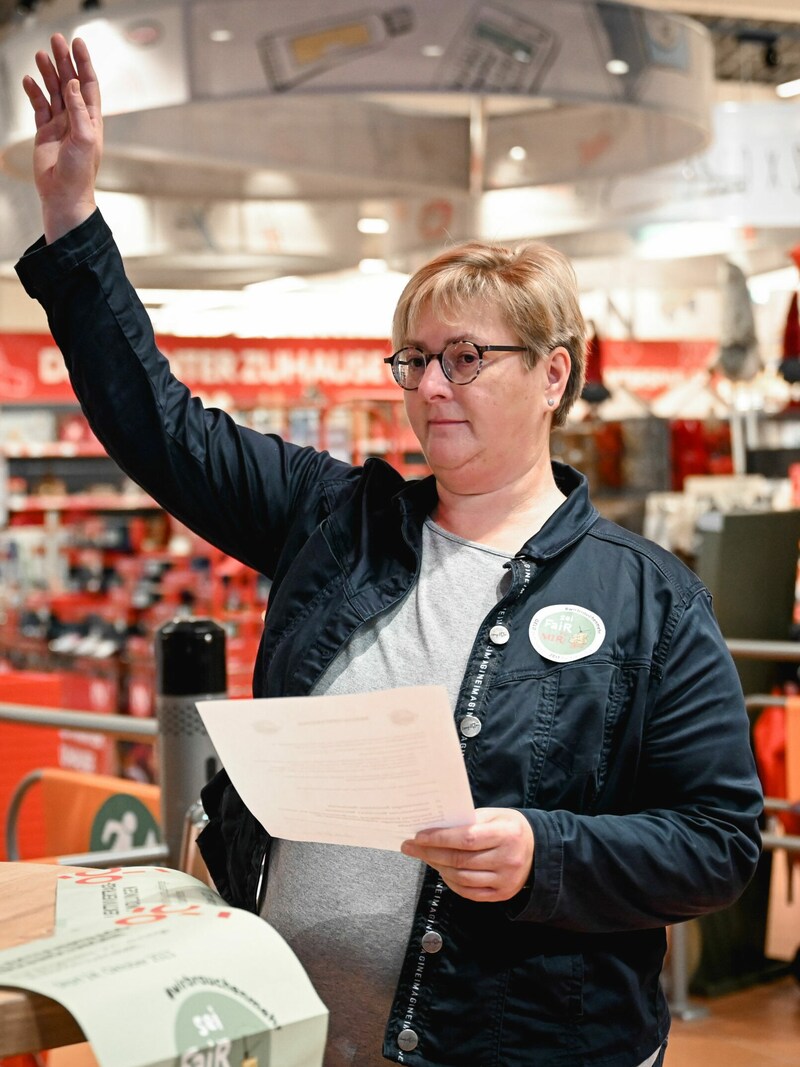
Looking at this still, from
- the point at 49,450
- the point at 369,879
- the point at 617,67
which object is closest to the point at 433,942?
the point at 369,879

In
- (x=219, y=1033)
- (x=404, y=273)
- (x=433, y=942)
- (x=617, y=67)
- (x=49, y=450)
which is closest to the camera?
(x=219, y=1033)

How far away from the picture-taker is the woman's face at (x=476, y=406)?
1713 millimetres

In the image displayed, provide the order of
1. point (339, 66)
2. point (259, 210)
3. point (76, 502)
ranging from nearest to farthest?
point (339, 66), point (259, 210), point (76, 502)

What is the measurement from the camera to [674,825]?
1576mm

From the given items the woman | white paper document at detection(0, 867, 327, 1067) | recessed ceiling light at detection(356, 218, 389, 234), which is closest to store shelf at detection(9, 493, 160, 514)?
recessed ceiling light at detection(356, 218, 389, 234)

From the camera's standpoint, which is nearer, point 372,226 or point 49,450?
point 372,226

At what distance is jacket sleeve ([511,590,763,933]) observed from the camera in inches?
59.4

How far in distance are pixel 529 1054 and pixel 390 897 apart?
24 centimetres

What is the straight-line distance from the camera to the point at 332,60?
3.91 metres

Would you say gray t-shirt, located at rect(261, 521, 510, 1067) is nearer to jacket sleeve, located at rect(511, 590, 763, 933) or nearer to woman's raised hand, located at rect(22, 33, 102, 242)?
jacket sleeve, located at rect(511, 590, 763, 933)

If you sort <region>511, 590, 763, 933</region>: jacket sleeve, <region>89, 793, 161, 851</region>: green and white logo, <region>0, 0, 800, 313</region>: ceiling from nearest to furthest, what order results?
<region>511, 590, 763, 933</region>: jacket sleeve < <region>89, 793, 161, 851</region>: green and white logo < <region>0, 0, 800, 313</region>: ceiling

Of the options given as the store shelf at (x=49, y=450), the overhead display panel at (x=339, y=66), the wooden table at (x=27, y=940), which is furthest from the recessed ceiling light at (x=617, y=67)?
the store shelf at (x=49, y=450)

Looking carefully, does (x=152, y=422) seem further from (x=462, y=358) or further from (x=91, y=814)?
(x=91, y=814)

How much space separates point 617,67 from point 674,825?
3.09 meters
